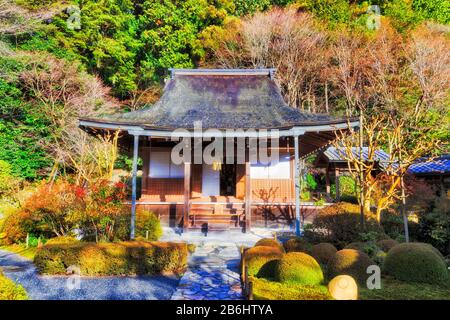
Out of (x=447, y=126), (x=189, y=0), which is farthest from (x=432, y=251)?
(x=189, y=0)

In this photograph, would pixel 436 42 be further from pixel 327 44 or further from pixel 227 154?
pixel 227 154

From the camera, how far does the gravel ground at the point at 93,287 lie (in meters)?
5.24

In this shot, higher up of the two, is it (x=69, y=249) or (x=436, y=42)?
(x=436, y=42)

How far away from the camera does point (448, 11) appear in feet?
85.3

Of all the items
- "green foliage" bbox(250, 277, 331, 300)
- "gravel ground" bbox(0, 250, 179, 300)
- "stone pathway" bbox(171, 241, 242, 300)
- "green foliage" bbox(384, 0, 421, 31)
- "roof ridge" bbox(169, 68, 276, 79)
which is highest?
"green foliage" bbox(384, 0, 421, 31)

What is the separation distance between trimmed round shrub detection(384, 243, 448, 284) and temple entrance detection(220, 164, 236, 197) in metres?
8.37

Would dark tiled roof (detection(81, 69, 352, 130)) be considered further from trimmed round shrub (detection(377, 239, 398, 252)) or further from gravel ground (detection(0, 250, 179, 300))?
gravel ground (detection(0, 250, 179, 300))

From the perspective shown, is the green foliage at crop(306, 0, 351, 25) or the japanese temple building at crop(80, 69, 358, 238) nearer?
the japanese temple building at crop(80, 69, 358, 238)

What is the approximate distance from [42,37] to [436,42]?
25977mm

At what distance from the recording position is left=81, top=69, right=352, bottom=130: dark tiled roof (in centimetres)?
1103

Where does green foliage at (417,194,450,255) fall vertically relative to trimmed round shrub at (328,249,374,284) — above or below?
above

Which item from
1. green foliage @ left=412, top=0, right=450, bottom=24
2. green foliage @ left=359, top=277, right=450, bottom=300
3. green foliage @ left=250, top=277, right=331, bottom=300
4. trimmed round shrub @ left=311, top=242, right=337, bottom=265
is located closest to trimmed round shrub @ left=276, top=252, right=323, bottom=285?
green foliage @ left=250, top=277, right=331, bottom=300
